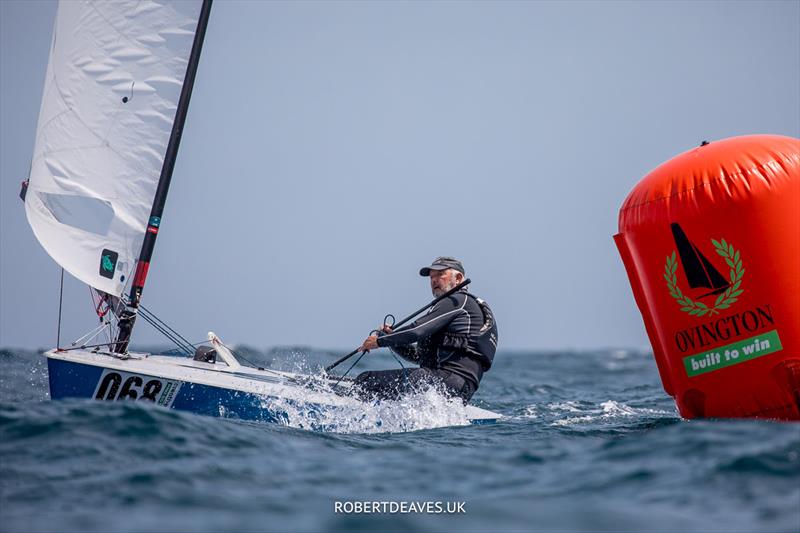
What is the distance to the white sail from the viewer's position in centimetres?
818

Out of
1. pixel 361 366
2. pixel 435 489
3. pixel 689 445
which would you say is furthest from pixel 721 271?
pixel 361 366

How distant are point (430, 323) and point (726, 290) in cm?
242

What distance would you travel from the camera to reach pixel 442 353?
25.0ft

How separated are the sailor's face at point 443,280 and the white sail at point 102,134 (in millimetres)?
2895

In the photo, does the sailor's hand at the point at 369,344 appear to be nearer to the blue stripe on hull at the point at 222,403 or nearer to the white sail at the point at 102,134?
the blue stripe on hull at the point at 222,403

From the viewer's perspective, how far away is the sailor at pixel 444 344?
289 inches

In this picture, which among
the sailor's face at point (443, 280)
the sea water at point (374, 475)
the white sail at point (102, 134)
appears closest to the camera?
the sea water at point (374, 475)

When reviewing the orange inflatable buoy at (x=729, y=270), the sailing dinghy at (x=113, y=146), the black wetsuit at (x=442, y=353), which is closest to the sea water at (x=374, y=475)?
the orange inflatable buoy at (x=729, y=270)

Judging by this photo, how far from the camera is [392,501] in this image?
4.23m

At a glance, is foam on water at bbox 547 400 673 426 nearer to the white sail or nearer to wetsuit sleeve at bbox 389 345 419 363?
wetsuit sleeve at bbox 389 345 419 363

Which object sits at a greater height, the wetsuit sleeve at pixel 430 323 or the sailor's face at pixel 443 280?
the sailor's face at pixel 443 280

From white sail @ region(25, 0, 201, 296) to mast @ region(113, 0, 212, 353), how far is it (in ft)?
0.22

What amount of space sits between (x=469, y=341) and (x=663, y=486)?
332cm

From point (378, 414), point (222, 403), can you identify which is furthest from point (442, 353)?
point (222, 403)
